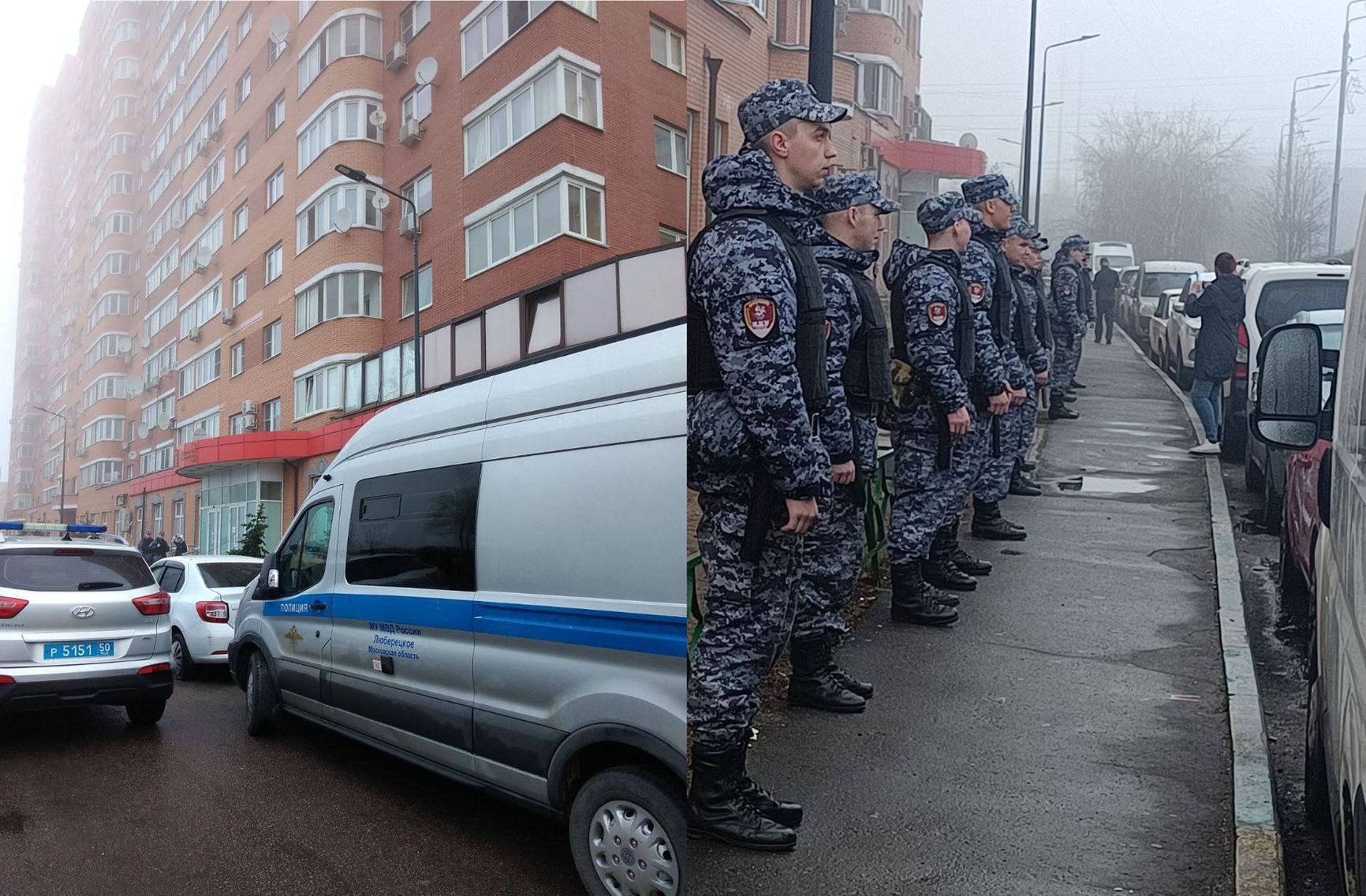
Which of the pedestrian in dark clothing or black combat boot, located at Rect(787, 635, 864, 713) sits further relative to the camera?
the pedestrian in dark clothing

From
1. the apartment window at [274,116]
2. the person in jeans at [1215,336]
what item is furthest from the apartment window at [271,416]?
the person in jeans at [1215,336]

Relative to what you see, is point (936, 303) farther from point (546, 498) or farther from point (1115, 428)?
point (546, 498)

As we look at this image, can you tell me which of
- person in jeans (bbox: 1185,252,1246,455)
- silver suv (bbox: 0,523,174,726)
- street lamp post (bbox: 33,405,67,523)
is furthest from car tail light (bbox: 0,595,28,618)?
person in jeans (bbox: 1185,252,1246,455)

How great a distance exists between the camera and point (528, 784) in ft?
4.68

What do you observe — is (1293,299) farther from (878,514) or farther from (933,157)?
(878,514)

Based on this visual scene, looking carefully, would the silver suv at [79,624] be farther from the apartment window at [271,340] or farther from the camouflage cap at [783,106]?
the camouflage cap at [783,106]

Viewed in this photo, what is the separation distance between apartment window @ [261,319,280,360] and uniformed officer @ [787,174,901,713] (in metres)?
0.72

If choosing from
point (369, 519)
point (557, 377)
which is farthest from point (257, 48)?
point (557, 377)

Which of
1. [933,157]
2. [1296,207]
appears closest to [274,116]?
[933,157]

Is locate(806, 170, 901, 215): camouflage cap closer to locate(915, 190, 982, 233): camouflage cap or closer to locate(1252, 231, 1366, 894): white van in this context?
locate(915, 190, 982, 233): camouflage cap

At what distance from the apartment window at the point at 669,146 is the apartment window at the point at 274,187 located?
0.63 m

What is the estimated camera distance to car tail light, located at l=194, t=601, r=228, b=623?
91.2 inches

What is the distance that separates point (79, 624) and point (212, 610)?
7.62 feet

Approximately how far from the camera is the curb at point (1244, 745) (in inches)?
37.8
